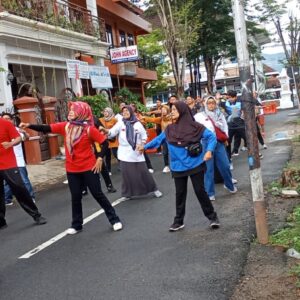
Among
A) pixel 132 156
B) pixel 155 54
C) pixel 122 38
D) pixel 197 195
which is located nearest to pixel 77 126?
pixel 197 195

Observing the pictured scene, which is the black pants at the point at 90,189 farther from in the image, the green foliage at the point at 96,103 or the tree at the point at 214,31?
the tree at the point at 214,31

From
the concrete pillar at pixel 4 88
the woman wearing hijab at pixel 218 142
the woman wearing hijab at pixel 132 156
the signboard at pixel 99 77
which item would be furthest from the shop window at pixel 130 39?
the woman wearing hijab at pixel 218 142

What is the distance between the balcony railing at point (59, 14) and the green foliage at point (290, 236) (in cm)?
1190

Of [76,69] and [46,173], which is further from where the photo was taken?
[76,69]

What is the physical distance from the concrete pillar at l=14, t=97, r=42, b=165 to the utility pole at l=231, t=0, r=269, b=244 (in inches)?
426

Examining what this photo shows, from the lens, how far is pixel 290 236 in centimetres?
562

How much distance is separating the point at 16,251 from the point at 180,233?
2021 mm

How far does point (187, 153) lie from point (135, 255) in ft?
4.83

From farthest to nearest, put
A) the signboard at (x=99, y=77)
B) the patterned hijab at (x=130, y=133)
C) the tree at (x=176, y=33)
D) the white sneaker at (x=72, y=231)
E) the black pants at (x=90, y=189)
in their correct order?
the tree at (x=176, y=33)
the signboard at (x=99, y=77)
the patterned hijab at (x=130, y=133)
the white sneaker at (x=72, y=231)
the black pants at (x=90, y=189)

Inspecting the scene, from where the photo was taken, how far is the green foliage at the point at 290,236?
534cm

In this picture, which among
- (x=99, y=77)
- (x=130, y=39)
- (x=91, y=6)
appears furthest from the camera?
(x=130, y=39)

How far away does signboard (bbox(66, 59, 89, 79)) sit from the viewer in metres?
17.3

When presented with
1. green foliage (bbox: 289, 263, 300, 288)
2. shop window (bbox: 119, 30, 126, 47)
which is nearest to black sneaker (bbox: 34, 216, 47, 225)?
green foliage (bbox: 289, 263, 300, 288)

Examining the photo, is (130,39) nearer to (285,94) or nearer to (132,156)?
(285,94)
